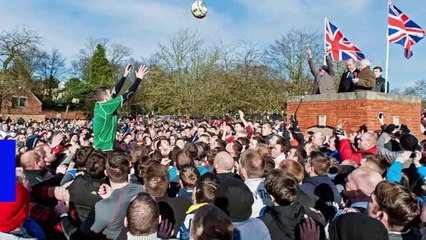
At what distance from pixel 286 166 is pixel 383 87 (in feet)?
24.6

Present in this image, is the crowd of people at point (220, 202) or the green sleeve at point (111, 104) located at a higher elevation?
the green sleeve at point (111, 104)

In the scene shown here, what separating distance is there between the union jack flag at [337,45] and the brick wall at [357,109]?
1.97 m

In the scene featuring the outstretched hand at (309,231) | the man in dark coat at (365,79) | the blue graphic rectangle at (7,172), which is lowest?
the outstretched hand at (309,231)

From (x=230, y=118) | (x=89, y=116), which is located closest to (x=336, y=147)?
(x=230, y=118)

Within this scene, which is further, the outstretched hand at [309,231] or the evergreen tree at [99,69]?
the evergreen tree at [99,69]

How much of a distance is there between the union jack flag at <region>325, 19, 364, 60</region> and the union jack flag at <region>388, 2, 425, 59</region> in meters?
1.30

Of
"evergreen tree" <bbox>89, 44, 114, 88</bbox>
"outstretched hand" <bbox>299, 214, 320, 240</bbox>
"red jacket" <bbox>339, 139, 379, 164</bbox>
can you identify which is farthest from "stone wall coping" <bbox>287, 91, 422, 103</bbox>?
"evergreen tree" <bbox>89, 44, 114, 88</bbox>

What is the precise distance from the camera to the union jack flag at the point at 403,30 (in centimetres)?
1094

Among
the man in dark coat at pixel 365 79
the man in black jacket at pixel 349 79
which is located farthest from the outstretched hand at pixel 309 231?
the man in black jacket at pixel 349 79

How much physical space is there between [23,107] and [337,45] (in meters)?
54.6

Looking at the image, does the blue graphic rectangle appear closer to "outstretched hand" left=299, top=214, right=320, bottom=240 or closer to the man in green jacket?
"outstretched hand" left=299, top=214, right=320, bottom=240

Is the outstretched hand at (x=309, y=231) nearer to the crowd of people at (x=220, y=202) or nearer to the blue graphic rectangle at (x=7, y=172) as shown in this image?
the crowd of people at (x=220, y=202)

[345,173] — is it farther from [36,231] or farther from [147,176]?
[36,231]

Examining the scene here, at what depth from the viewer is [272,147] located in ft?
24.1
